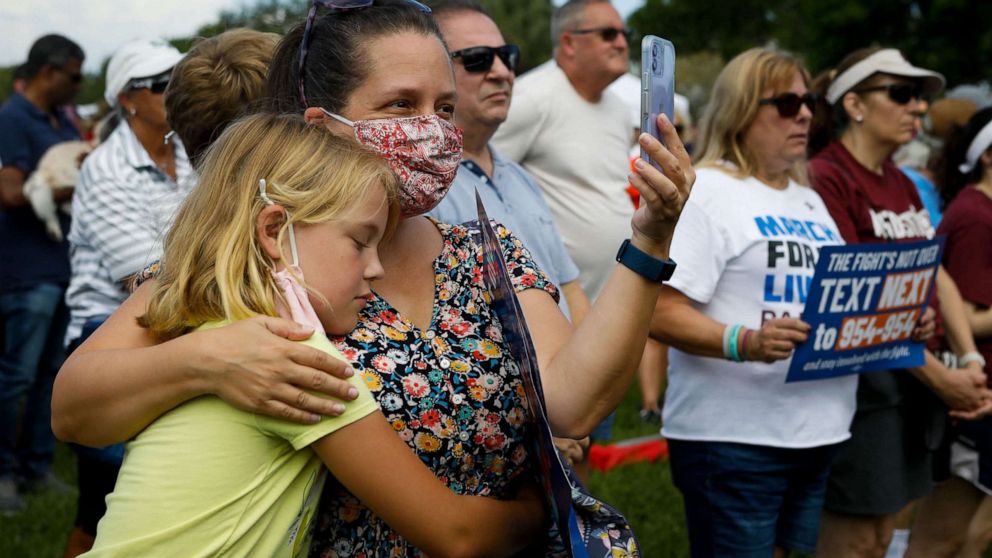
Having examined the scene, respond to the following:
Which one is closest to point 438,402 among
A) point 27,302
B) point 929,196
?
point 27,302

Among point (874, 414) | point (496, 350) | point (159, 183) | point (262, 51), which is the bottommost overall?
point (874, 414)

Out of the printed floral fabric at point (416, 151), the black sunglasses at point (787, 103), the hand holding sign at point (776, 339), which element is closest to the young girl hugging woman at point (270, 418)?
the printed floral fabric at point (416, 151)

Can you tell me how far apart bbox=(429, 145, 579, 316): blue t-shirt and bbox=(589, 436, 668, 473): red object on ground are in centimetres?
328

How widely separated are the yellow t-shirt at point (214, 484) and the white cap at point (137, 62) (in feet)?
9.22

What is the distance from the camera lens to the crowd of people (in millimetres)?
1919

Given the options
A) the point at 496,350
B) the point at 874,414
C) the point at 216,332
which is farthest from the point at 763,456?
the point at 216,332

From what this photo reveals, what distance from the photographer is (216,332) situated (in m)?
1.88

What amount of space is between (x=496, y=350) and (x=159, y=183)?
2426 millimetres

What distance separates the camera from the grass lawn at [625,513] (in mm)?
5406

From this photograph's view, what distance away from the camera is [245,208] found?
2.00 meters

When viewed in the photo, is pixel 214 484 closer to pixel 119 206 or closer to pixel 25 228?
pixel 119 206

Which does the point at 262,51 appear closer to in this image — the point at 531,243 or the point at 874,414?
the point at 531,243

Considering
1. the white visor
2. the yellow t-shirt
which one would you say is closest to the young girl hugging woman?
the yellow t-shirt

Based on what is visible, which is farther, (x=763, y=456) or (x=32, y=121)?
(x=32, y=121)
